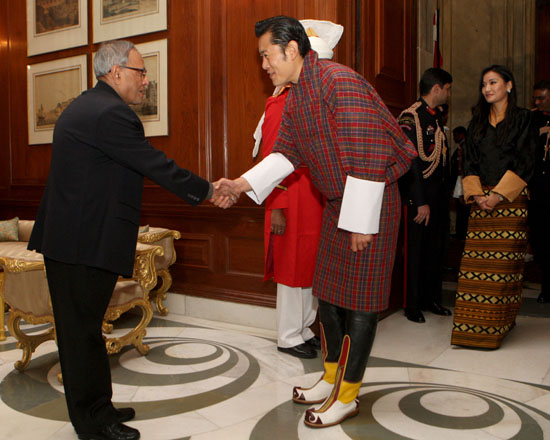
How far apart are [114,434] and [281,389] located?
86 centimetres

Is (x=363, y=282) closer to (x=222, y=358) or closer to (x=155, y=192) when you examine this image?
(x=222, y=358)

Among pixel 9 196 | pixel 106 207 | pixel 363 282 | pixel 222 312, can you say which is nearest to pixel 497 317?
pixel 363 282

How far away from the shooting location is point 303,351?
3.14m

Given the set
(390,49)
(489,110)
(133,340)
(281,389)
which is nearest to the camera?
(281,389)

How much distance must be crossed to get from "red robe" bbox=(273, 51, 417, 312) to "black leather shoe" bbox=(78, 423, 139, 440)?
929 mm

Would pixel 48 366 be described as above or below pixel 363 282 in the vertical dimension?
below

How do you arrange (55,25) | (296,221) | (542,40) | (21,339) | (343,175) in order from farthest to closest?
(542,40), (55,25), (296,221), (21,339), (343,175)

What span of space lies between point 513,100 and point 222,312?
96.1 inches

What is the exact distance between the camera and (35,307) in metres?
2.91

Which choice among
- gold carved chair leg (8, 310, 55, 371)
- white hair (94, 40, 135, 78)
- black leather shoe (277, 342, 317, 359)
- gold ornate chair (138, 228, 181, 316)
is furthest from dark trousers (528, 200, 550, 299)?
gold carved chair leg (8, 310, 55, 371)

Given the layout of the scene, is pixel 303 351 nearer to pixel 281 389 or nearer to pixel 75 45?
pixel 281 389

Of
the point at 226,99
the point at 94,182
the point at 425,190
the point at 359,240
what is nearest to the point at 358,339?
the point at 359,240

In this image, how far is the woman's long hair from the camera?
127 inches

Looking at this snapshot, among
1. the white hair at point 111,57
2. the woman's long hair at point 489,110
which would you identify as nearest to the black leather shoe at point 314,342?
the woman's long hair at point 489,110
